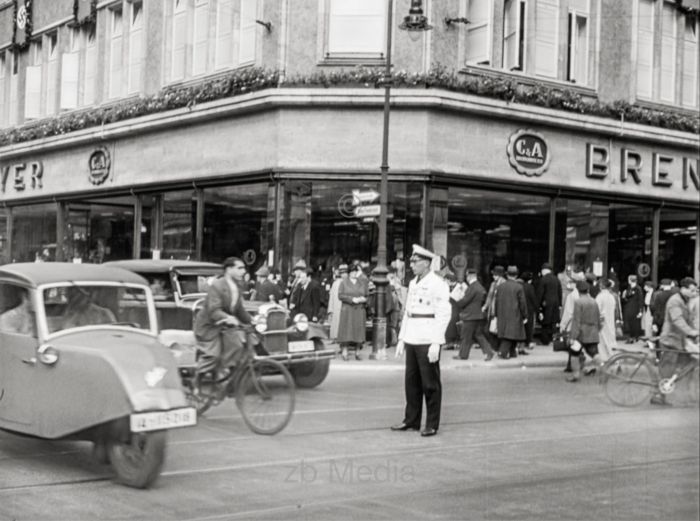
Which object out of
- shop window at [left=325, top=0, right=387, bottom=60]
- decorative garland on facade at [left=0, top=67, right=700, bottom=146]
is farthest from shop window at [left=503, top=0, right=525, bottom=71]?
shop window at [left=325, top=0, right=387, bottom=60]

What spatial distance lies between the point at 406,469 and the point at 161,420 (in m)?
1.68

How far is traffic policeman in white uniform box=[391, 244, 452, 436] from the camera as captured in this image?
732 cm

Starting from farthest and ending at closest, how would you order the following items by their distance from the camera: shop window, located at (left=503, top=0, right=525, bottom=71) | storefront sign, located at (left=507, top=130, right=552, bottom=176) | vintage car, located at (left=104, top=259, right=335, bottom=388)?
storefront sign, located at (left=507, top=130, right=552, bottom=176) → shop window, located at (left=503, top=0, right=525, bottom=71) → vintage car, located at (left=104, top=259, right=335, bottom=388)

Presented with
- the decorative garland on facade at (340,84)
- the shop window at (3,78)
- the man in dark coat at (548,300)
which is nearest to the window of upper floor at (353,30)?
the decorative garland on facade at (340,84)

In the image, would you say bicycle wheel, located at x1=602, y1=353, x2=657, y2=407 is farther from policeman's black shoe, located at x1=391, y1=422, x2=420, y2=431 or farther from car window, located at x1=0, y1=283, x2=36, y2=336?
car window, located at x1=0, y1=283, x2=36, y2=336

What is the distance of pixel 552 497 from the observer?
4.87 meters

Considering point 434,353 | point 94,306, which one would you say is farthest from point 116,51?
point 434,353

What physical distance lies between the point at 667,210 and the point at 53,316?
184 inches

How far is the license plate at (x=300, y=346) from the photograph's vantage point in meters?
10.8

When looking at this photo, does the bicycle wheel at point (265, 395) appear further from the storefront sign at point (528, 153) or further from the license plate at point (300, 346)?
the storefront sign at point (528, 153)

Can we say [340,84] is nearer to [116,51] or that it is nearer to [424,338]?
[116,51]

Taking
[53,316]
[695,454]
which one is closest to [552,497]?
[695,454]

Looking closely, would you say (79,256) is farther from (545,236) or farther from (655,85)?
(545,236)

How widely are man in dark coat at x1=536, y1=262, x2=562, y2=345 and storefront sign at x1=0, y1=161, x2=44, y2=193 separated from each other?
9.86 m
